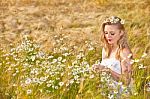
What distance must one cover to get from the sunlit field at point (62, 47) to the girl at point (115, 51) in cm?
8

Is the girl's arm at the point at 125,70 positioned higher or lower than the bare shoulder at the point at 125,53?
lower

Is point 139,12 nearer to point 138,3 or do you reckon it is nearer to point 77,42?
point 138,3

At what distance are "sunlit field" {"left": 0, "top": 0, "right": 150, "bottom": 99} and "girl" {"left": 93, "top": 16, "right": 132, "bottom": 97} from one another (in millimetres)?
83

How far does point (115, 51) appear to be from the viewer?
422 cm

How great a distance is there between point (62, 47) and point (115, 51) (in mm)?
688

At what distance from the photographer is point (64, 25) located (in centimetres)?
662

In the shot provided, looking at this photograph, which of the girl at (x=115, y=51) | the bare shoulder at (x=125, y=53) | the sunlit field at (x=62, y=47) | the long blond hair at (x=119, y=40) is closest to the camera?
the sunlit field at (x=62, y=47)

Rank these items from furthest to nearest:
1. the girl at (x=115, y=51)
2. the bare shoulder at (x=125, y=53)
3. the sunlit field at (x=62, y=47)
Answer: the bare shoulder at (x=125, y=53), the girl at (x=115, y=51), the sunlit field at (x=62, y=47)

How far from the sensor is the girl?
12.9 feet

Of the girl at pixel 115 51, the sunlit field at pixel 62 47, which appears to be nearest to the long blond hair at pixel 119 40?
the girl at pixel 115 51

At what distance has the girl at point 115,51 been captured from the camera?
12.9 feet

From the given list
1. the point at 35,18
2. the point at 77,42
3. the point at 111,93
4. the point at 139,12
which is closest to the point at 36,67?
the point at 111,93

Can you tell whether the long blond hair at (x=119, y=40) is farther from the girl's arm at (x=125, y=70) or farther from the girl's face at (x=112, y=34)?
the girl's arm at (x=125, y=70)

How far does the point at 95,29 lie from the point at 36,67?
2.15 meters
